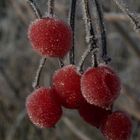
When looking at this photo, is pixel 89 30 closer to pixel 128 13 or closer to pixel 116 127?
pixel 128 13

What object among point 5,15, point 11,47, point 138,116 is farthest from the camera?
point 5,15

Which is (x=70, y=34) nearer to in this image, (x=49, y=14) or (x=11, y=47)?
(x=49, y=14)

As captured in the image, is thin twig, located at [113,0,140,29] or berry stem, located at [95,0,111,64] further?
berry stem, located at [95,0,111,64]

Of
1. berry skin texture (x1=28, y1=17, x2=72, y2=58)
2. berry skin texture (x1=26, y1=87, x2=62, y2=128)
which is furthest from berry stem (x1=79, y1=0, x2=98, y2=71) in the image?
berry skin texture (x1=26, y1=87, x2=62, y2=128)

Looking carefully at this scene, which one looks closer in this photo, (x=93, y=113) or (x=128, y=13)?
(x=128, y=13)

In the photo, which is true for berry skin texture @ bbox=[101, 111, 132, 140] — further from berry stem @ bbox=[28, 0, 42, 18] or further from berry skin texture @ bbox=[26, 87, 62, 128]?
berry stem @ bbox=[28, 0, 42, 18]

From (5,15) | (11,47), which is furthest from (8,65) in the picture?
(5,15)

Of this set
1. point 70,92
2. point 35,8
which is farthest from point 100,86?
point 35,8
